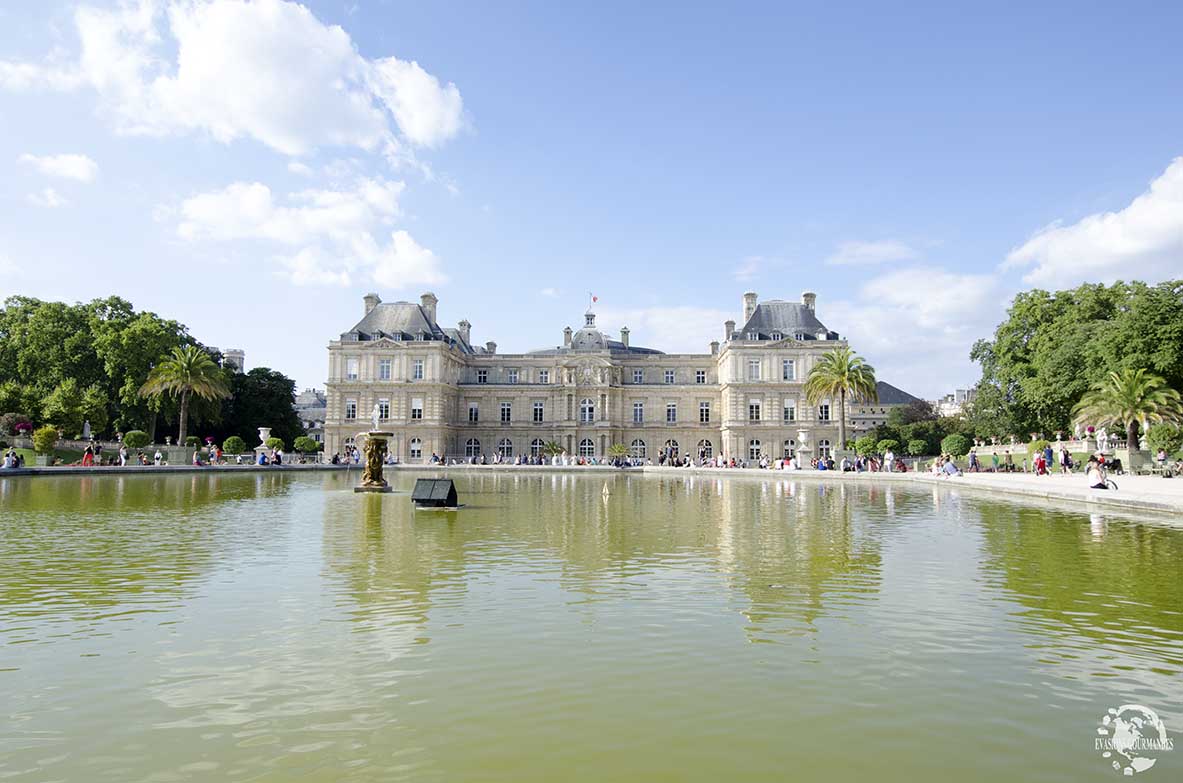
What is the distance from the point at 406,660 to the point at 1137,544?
13960 millimetres

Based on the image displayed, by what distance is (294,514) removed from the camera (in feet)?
64.6

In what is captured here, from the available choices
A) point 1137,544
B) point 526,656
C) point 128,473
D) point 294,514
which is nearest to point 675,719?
point 526,656

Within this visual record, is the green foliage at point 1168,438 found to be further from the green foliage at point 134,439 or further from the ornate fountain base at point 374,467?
the green foliage at point 134,439

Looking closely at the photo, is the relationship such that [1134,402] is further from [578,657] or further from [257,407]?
[257,407]

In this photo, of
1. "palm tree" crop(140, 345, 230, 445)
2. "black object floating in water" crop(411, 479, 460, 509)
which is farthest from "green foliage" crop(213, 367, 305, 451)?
"black object floating in water" crop(411, 479, 460, 509)

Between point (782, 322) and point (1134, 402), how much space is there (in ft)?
121

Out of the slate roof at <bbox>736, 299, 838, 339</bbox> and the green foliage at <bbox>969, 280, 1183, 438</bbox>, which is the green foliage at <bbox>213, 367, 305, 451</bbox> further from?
the green foliage at <bbox>969, 280, 1183, 438</bbox>

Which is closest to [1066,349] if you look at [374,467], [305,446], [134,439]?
[374,467]

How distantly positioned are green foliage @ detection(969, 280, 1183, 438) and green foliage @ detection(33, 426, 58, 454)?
60141 millimetres

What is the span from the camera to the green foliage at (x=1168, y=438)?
3684 centimetres

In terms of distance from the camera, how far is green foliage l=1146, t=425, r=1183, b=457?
36.8 m

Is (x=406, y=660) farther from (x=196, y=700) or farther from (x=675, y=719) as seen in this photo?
(x=675, y=719)

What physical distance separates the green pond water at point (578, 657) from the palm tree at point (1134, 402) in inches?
1129

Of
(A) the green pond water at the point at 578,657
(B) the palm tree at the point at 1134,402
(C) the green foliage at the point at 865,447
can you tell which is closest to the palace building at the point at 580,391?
(C) the green foliage at the point at 865,447
